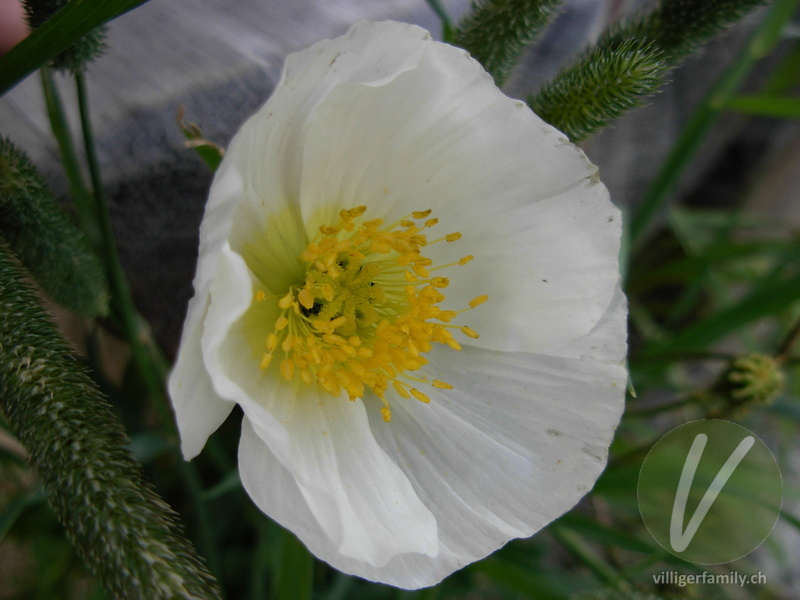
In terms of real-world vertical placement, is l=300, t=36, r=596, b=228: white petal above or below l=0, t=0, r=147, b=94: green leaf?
below

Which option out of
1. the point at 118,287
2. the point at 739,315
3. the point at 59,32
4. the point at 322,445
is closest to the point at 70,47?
the point at 59,32

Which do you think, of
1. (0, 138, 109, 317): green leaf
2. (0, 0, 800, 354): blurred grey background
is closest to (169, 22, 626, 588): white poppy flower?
(0, 138, 109, 317): green leaf

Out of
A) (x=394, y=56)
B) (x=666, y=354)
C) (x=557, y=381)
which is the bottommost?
(x=666, y=354)

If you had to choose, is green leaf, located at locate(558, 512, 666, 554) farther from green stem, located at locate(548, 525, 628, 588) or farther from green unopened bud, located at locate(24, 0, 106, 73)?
green unopened bud, located at locate(24, 0, 106, 73)

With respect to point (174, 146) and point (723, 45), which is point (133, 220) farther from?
point (723, 45)

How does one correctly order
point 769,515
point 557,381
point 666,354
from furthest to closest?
1. point 769,515
2. point 666,354
3. point 557,381

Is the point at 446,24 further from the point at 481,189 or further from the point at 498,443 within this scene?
the point at 498,443

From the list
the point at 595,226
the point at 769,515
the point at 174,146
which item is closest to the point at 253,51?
the point at 174,146
